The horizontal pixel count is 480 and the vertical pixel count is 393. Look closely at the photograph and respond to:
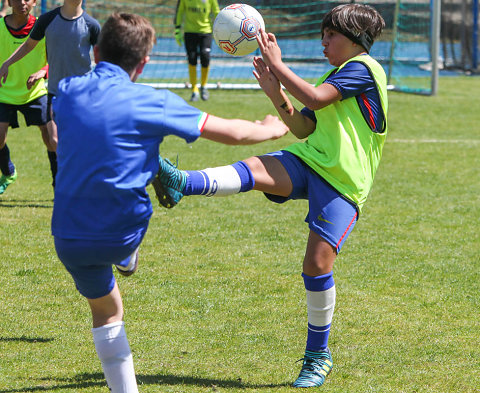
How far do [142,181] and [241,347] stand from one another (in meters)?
1.59

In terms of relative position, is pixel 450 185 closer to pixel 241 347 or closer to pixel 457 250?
pixel 457 250

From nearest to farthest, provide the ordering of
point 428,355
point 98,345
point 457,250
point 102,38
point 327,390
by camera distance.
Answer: point 102,38, point 98,345, point 327,390, point 428,355, point 457,250

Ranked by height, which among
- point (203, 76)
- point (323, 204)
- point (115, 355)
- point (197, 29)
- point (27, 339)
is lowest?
point (203, 76)

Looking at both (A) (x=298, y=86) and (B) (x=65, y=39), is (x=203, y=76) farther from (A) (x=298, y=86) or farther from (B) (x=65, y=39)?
(A) (x=298, y=86)

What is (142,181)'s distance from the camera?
2799mm

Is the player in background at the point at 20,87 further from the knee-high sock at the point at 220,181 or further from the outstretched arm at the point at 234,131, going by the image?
the outstretched arm at the point at 234,131

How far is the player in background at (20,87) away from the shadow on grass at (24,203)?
0.25 meters

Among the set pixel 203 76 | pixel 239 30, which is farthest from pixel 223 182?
pixel 203 76

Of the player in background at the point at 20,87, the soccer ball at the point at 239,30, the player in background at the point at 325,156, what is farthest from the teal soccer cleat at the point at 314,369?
the player in background at the point at 20,87

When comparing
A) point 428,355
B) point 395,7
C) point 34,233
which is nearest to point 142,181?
point 428,355

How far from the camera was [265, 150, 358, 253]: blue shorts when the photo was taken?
11.6 feet

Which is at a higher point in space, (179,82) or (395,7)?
(395,7)

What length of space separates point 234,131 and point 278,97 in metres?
0.72

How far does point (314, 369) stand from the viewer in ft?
11.9
